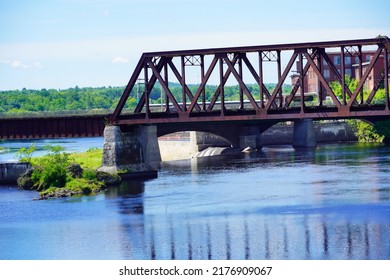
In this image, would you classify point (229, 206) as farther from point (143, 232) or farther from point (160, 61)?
point (160, 61)

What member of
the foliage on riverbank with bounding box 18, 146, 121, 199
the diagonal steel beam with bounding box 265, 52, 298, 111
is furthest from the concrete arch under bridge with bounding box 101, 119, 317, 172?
the diagonal steel beam with bounding box 265, 52, 298, 111

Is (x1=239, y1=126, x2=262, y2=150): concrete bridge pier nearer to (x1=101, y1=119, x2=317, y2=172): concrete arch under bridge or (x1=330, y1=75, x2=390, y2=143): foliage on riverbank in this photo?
(x1=101, y1=119, x2=317, y2=172): concrete arch under bridge

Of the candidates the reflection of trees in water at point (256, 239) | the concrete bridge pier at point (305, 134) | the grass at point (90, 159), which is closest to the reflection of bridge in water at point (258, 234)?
the reflection of trees in water at point (256, 239)

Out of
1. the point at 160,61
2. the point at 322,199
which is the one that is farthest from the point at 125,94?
the point at 322,199

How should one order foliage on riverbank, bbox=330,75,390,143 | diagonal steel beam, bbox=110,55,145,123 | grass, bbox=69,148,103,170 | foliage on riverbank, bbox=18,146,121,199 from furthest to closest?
foliage on riverbank, bbox=330,75,390,143 → diagonal steel beam, bbox=110,55,145,123 → grass, bbox=69,148,103,170 → foliage on riverbank, bbox=18,146,121,199

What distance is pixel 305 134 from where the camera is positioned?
489 ft

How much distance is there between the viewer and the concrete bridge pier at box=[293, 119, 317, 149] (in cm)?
14875

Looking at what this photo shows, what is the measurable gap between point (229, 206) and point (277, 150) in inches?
2467

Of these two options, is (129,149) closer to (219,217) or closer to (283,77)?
(283,77)

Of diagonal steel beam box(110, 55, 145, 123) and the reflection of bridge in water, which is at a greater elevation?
diagonal steel beam box(110, 55, 145, 123)

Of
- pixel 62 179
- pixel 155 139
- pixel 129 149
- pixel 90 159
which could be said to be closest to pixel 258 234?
pixel 62 179

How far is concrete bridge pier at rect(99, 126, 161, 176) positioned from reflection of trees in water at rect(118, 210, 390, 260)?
35335mm

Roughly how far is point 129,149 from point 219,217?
39.5 meters
